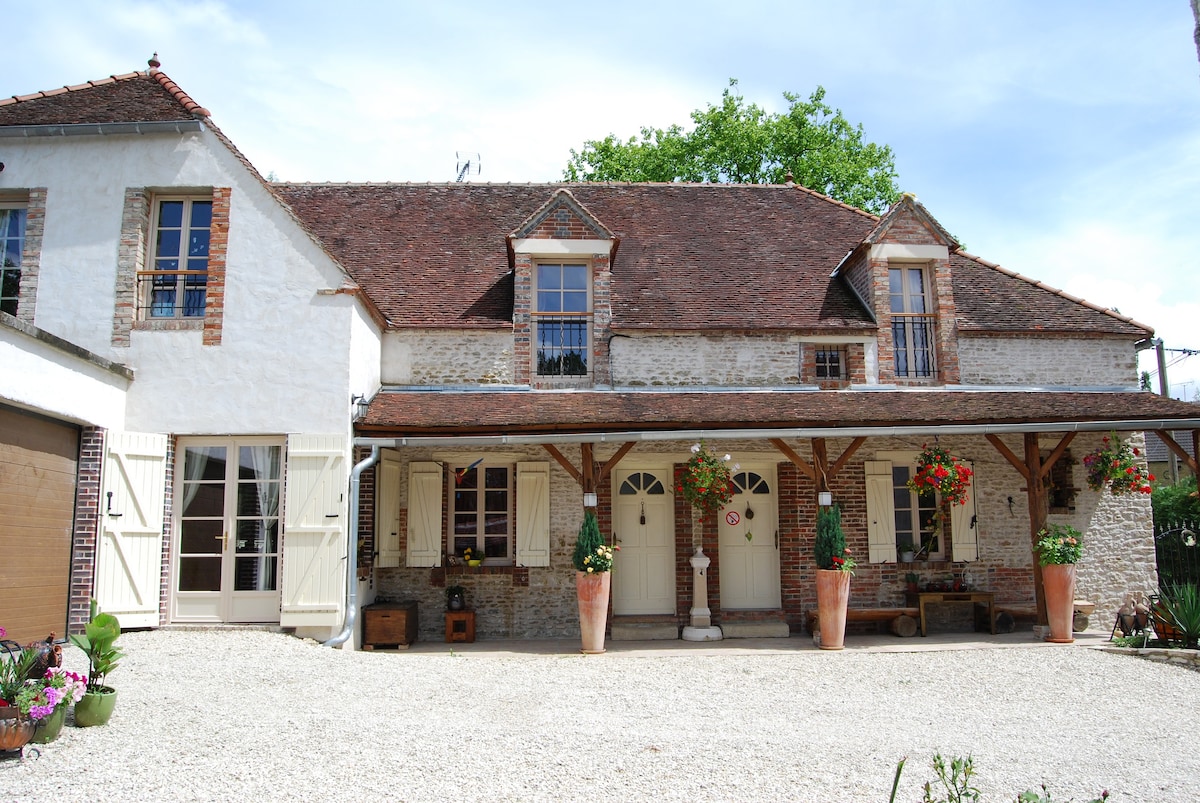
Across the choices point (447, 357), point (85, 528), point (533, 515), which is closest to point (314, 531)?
point (85, 528)

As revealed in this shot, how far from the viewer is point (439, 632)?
35.6 feet

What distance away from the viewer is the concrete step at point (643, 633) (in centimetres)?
1069

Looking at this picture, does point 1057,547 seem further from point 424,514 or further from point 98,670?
point 98,670

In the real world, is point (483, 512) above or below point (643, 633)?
above

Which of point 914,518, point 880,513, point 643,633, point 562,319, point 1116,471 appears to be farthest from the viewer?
point 562,319

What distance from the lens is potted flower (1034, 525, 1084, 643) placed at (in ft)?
32.5

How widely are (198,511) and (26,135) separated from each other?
4.47m

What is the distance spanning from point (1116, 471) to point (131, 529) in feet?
36.0

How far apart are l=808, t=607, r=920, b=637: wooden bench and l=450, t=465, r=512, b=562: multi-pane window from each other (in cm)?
395

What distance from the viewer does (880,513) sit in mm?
11312

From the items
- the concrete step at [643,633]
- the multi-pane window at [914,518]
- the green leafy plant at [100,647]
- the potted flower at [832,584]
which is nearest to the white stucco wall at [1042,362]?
the multi-pane window at [914,518]

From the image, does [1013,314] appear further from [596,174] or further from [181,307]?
[596,174]

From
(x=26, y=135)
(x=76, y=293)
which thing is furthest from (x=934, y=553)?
(x=26, y=135)

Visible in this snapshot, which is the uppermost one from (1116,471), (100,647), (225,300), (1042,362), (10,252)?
(10,252)
